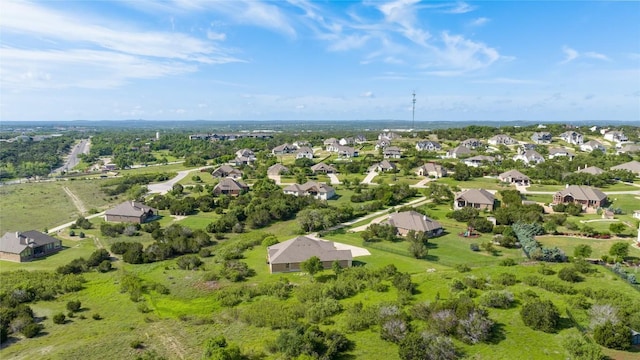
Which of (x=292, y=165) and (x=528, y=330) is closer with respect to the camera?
(x=528, y=330)

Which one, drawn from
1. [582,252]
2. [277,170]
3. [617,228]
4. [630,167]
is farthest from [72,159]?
[630,167]

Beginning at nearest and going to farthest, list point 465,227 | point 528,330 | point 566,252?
point 528,330 → point 566,252 → point 465,227

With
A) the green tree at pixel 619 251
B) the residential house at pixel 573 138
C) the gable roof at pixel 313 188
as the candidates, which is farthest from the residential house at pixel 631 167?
the gable roof at pixel 313 188

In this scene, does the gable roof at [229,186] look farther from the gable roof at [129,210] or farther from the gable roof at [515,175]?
the gable roof at [515,175]

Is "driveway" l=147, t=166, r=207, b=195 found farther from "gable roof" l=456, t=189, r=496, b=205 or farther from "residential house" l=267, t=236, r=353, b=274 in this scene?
"gable roof" l=456, t=189, r=496, b=205

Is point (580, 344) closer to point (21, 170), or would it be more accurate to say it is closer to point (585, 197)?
point (585, 197)

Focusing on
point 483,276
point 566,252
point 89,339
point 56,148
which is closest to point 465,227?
point 566,252
